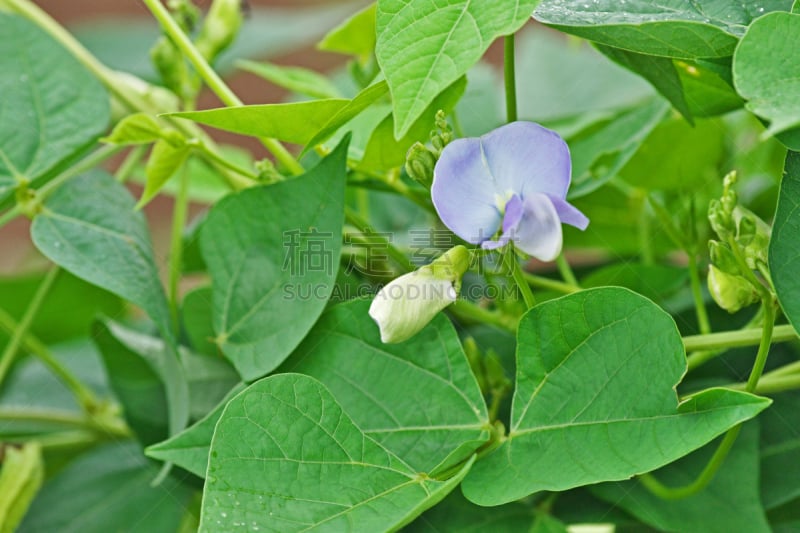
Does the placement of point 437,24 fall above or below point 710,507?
above

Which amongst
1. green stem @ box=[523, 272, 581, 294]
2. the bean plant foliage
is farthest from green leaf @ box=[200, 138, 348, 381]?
green stem @ box=[523, 272, 581, 294]

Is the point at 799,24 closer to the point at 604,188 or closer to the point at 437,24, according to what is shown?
the point at 437,24

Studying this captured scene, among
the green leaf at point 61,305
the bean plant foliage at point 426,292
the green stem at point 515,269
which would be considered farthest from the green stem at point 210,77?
the green leaf at point 61,305

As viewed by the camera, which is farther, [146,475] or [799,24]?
[146,475]

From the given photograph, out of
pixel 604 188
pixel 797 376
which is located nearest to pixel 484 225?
pixel 797 376

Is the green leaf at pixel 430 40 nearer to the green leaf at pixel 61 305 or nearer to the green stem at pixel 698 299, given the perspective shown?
the green stem at pixel 698 299

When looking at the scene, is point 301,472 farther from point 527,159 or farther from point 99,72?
point 99,72

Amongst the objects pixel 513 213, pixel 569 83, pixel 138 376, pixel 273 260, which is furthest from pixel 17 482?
pixel 569 83
